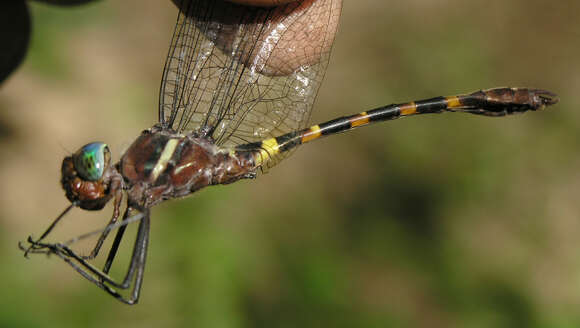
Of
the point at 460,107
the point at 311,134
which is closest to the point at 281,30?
the point at 311,134

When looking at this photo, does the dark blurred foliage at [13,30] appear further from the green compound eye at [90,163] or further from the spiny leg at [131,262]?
the spiny leg at [131,262]

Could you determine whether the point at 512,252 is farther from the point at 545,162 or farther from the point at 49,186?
the point at 49,186

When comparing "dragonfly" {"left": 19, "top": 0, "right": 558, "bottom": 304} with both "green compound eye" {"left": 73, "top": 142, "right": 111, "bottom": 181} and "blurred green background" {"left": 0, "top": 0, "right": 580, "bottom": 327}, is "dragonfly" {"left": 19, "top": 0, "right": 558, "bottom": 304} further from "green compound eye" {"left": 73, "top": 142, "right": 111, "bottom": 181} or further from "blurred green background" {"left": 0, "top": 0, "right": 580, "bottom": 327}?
"blurred green background" {"left": 0, "top": 0, "right": 580, "bottom": 327}

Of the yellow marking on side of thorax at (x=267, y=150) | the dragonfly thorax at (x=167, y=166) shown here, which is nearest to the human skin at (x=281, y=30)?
the yellow marking on side of thorax at (x=267, y=150)

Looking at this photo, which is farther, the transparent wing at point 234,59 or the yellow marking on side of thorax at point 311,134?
the yellow marking on side of thorax at point 311,134

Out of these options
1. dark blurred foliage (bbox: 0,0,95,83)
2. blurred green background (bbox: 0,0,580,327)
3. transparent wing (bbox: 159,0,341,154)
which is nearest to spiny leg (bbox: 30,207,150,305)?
transparent wing (bbox: 159,0,341,154)

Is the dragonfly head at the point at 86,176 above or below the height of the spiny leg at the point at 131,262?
above

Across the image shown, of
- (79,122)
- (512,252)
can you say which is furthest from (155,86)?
(512,252)
